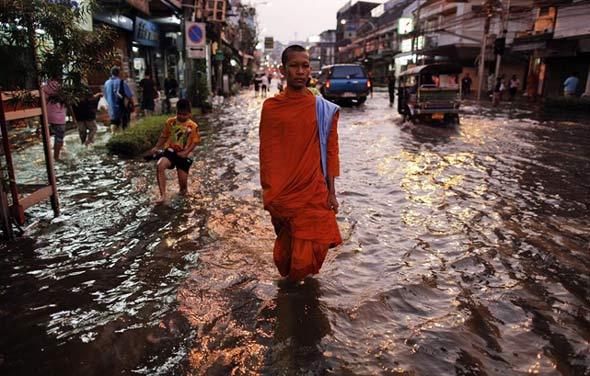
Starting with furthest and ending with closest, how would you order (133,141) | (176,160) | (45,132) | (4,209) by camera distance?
(133,141), (176,160), (45,132), (4,209)

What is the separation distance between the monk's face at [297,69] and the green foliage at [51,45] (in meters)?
2.75

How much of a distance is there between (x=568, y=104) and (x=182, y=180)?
20.5 meters

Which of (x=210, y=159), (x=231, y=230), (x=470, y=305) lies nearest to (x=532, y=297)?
(x=470, y=305)

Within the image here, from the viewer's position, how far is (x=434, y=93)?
16.1 meters

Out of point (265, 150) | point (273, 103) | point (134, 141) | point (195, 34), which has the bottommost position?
point (134, 141)

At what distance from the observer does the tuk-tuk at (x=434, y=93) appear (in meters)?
15.9

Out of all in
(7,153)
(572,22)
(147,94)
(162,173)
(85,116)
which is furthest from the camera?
(572,22)

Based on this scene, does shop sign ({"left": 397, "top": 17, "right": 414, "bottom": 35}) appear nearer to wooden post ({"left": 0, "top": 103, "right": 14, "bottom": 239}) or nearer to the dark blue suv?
the dark blue suv

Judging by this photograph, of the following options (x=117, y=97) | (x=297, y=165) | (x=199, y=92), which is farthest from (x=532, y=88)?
(x=297, y=165)

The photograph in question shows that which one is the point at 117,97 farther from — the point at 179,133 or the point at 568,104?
the point at 568,104

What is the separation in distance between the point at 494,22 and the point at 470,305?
4410cm

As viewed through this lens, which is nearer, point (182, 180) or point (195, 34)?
point (182, 180)

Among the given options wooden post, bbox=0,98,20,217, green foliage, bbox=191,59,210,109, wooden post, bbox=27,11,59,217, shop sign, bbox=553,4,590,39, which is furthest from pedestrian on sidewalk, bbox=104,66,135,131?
shop sign, bbox=553,4,590,39

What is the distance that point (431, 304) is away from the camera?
4020mm
